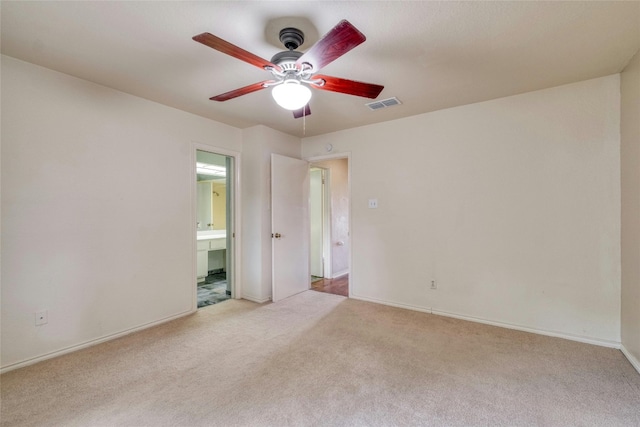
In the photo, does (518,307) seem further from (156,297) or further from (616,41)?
(156,297)

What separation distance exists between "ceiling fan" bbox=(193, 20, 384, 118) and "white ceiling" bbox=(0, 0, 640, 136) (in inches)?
9.4

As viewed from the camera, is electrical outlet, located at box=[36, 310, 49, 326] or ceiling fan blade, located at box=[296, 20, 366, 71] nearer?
ceiling fan blade, located at box=[296, 20, 366, 71]

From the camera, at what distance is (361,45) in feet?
6.60

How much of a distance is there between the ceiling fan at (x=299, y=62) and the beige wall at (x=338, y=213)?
3126mm

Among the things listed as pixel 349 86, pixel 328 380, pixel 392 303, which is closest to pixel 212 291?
pixel 392 303

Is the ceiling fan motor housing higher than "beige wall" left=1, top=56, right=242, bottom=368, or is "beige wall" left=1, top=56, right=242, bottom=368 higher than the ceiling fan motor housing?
the ceiling fan motor housing

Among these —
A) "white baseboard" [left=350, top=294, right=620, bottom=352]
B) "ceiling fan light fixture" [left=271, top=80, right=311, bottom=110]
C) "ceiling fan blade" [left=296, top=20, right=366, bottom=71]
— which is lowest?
"white baseboard" [left=350, top=294, right=620, bottom=352]

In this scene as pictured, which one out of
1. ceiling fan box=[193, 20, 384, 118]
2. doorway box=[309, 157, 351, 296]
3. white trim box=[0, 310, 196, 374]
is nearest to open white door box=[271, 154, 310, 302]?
doorway box=[309, 157, 351, 296]

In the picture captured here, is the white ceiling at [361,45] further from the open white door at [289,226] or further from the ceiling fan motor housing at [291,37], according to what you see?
the open white door at [289,226]

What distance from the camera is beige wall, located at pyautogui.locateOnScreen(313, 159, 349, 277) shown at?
17.1 ft

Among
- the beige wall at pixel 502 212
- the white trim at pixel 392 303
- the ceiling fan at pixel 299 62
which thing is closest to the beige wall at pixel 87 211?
the ceiling fan at pixel 299 62

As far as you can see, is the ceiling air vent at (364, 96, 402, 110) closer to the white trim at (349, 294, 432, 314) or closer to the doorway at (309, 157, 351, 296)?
the doorway at (309, 157, 351, 296)

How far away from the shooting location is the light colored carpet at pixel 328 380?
1.71m

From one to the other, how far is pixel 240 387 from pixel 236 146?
3.02 metres
